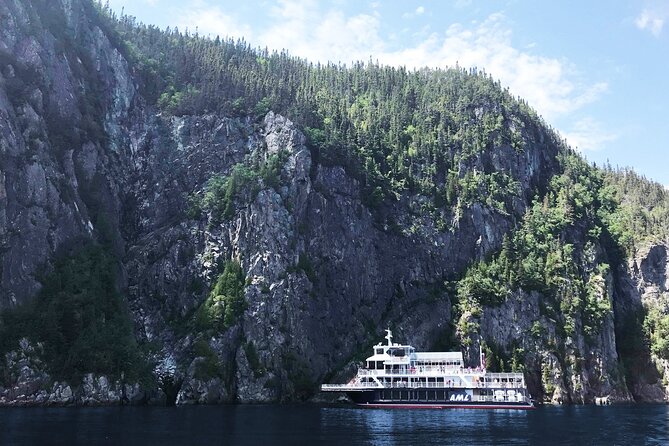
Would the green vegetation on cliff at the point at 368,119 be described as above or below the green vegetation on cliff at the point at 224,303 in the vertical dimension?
above

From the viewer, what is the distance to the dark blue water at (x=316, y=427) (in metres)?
62.5

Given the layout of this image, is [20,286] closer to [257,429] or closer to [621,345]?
[257,429]

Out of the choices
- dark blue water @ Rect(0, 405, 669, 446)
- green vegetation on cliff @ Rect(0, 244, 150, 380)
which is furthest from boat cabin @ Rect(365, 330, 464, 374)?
green vegetation on cliff @ Rect(0, 244, 150, 380)

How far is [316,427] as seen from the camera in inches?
2992

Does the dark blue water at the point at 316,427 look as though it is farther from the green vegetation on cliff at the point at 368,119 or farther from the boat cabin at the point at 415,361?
the green vegetation on cliff at the point at 368,119

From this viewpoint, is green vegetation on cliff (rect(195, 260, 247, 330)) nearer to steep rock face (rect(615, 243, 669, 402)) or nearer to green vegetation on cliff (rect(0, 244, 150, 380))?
green vegetation on cliff (rect(0, 244, 150, 380))

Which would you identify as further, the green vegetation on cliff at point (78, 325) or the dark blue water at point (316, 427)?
the green vegetation on cliff at point (78, 325)

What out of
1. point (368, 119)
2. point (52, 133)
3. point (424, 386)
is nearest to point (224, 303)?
point (424, 386)

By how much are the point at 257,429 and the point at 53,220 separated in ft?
246

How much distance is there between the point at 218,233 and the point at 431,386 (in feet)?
187

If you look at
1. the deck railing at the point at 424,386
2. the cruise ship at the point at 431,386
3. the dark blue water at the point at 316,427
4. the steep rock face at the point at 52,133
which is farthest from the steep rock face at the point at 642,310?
the steep rock face at the point at 52,133

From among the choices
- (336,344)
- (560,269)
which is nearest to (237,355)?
(336,344)

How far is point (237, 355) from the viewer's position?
12544 centimetres

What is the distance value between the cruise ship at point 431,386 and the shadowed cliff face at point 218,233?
52.9 ft
